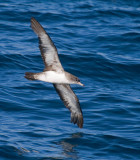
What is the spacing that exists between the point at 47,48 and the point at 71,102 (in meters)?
2.11

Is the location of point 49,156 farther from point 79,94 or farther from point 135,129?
point 79,94

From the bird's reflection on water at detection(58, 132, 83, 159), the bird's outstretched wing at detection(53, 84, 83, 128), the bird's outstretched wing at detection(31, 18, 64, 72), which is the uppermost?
the bird's outstretched wing at detection(31, 18, 64, 72)

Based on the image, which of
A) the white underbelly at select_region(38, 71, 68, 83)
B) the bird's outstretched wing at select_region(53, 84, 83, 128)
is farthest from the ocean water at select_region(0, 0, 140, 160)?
the white underbelly at select_region(38, 71, 68, 83)

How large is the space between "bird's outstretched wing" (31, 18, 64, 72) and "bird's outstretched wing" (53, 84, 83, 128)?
117 centimetres

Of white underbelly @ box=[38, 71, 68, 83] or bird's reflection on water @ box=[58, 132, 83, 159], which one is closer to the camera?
white underbelly @ box=[38, 71, 68, 83]

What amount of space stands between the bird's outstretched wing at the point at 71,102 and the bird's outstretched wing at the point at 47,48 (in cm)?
117

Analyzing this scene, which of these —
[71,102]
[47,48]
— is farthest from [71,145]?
[47,48]

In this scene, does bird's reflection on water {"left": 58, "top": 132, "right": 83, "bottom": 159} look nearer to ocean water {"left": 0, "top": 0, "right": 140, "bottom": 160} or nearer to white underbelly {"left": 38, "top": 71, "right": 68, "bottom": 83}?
ocean water {"left": 0, "top": 0, "right": 140, "bottom": 160}

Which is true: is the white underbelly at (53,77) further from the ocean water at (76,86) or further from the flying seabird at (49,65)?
the ocean water at (76,86)

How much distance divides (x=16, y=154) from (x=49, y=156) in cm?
72

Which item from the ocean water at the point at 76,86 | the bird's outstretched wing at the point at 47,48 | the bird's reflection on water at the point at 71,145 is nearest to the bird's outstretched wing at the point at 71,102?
Result: the ocean water at the point at 76,86

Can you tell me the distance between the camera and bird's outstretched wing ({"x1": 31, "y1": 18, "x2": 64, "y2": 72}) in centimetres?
895

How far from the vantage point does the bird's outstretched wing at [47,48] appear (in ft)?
29.4

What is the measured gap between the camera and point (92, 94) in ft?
41.3
